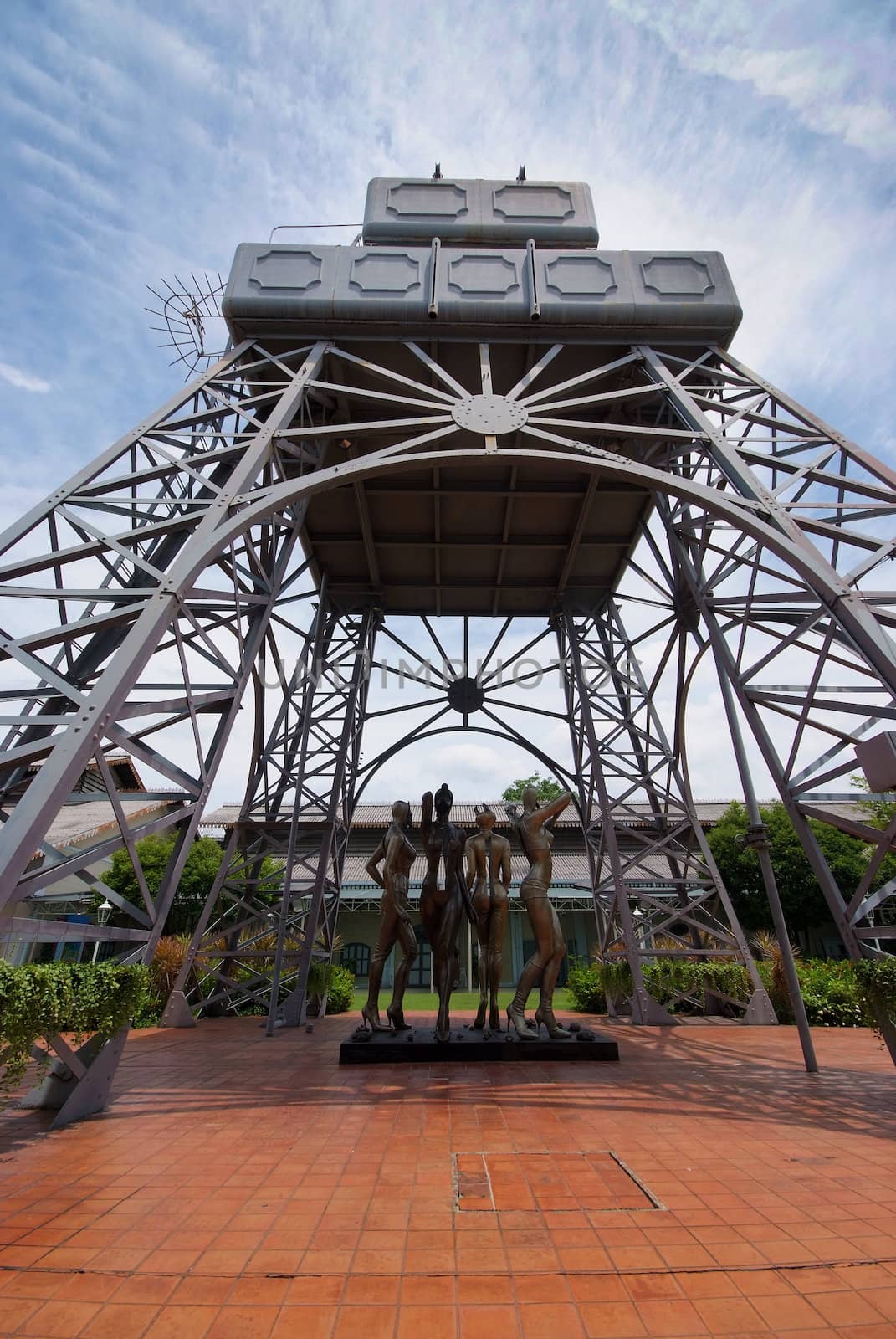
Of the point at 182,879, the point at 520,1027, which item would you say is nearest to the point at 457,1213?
the point at 520,1027

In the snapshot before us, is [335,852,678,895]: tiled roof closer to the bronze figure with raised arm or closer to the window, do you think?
the window

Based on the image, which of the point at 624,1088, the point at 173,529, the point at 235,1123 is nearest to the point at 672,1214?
the point at 624,1088

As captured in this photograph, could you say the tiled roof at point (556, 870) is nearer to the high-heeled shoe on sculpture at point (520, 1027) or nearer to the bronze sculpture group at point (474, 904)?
the bronze sculpture group at point (474, 904)

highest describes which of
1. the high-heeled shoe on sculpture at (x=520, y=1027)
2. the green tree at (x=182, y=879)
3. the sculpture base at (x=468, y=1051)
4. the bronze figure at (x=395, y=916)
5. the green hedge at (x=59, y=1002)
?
the green tree at (x=182, y=879)

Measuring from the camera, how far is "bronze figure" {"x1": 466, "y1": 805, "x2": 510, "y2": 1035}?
7848 mm

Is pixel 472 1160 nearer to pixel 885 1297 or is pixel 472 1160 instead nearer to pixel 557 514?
pixel 885 1297

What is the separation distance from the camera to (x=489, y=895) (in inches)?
312

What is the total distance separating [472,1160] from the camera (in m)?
4.10

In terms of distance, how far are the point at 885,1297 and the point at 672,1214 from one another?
3.27 ft

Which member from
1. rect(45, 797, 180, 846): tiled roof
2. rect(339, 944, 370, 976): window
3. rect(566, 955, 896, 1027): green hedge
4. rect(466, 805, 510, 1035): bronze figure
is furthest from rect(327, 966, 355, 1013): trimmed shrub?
rect(339, 944, 370, 976): window

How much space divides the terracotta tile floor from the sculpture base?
1.21 m

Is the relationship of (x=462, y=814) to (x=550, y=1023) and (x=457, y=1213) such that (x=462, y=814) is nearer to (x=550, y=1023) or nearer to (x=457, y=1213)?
(x=550, y=1023)

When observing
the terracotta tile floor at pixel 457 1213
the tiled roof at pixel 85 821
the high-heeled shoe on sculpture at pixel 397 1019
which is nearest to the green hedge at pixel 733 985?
the high-heeled shoe on sculpture at pixel 397 1019

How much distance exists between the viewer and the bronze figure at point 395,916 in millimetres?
7926
